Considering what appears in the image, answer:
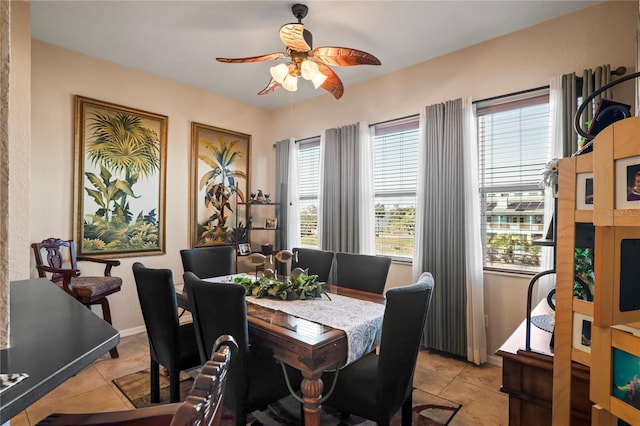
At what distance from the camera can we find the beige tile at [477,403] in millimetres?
2031

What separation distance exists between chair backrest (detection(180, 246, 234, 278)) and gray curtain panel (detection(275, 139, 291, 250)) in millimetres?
1421

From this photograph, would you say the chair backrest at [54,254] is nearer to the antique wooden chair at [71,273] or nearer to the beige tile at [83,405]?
the antique wooden chair at [71,273]

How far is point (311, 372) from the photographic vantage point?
142 centimetres

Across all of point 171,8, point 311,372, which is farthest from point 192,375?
point 171,8

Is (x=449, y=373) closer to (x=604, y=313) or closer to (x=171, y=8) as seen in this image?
(x=604, y=313)

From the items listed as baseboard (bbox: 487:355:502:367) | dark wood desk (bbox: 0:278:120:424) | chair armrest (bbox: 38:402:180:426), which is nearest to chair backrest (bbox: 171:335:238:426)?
chair armrest (bbox: 38:402:180:426)

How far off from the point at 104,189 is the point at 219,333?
2.63 m

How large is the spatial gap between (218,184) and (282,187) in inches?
33.9

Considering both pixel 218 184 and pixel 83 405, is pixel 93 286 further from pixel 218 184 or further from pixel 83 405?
pixel 218 184

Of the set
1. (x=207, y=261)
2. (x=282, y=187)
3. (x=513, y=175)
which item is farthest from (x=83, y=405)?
(x=513, y=175)

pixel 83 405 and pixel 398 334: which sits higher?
pixel 398 334

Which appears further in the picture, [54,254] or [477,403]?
[54,254]

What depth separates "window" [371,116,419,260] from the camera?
11.2ft

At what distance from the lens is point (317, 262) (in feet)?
9.44
